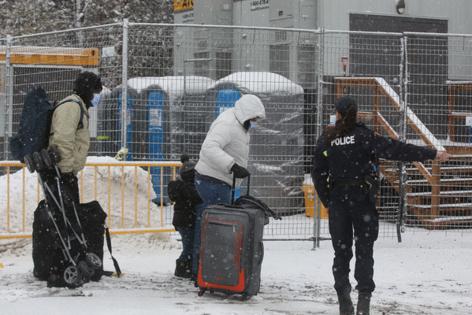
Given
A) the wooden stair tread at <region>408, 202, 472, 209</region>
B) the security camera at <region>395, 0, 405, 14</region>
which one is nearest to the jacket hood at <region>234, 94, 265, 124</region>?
the wooden stair tread at <region>408, 202, 472, 209</region>

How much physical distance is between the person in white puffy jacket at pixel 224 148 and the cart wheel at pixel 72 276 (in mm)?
1228

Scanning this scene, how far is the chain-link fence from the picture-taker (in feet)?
39.2

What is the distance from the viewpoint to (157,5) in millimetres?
33562

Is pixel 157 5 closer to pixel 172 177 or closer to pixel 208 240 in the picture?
pixel 172 177

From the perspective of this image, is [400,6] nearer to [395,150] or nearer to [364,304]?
[395,150]

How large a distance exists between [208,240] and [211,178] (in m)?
0.59

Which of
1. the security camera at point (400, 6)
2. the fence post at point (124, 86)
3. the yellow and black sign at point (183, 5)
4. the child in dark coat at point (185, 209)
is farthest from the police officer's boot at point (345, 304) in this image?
the yellow and black sign at point (183, 5)

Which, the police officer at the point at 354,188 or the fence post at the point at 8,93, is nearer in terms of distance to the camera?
the police officer at the point at 354,188

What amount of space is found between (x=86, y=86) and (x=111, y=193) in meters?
2.56

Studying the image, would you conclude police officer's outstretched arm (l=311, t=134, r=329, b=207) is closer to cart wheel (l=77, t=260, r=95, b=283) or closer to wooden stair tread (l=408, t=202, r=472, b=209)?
cart wheel (l=77, t=260, r=95, b=283)

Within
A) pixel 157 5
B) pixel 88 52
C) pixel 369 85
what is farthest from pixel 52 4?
pixel 369 85

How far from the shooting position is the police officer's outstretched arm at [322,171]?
23.6ft

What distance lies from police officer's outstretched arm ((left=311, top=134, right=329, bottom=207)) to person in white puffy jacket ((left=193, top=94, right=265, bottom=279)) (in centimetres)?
72

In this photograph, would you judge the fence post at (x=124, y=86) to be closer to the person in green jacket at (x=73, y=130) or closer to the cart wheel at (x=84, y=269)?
the person in green jacket at (x=73, y=130)
